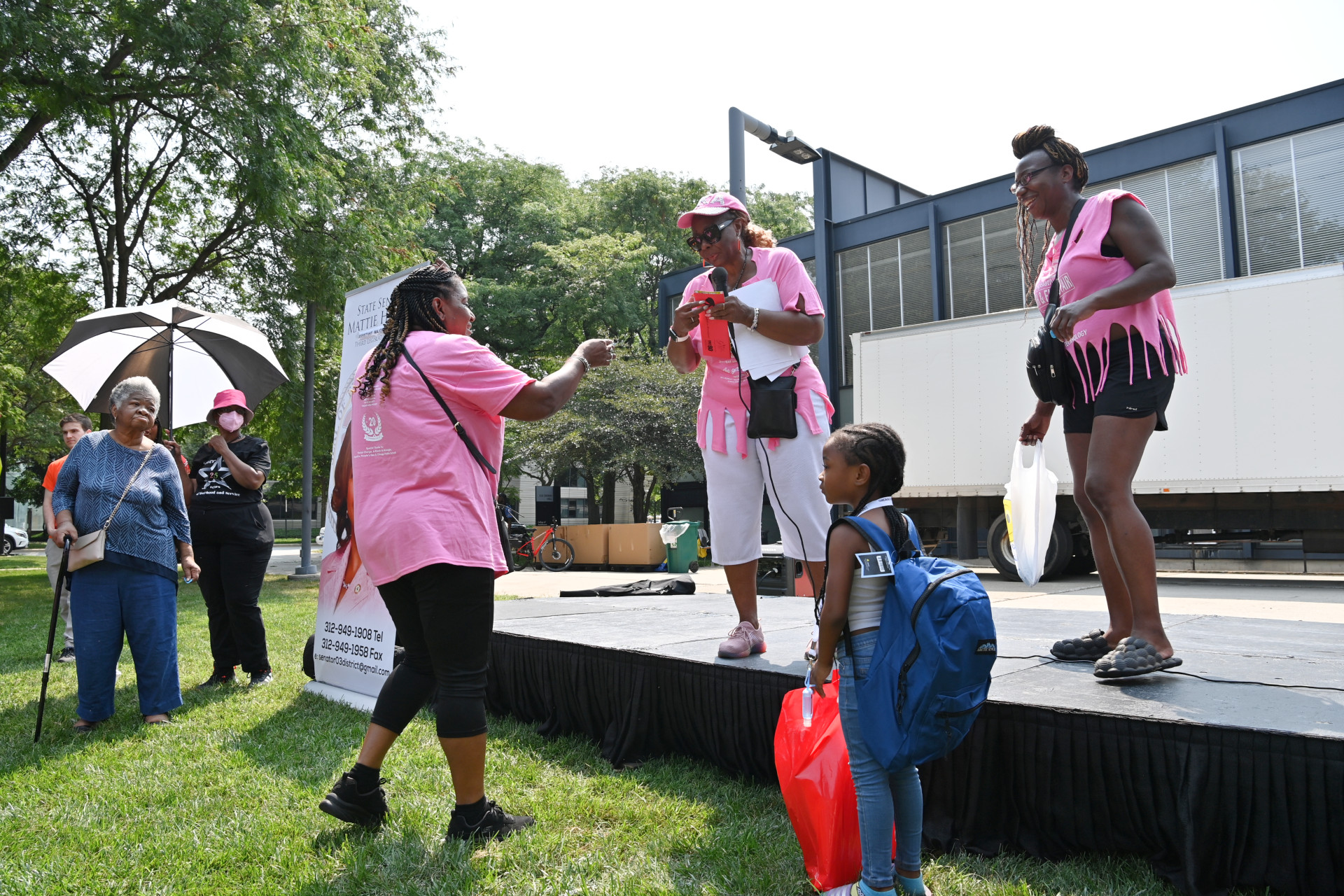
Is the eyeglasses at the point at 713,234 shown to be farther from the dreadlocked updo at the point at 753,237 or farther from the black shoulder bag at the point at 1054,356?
the black shoulder bag at the point at 1054,356

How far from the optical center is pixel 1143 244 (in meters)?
2.64

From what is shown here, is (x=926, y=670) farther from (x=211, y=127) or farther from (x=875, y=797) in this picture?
(x=211, y=127)

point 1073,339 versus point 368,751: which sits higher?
point 1073,339

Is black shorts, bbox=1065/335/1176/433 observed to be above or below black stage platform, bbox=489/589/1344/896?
above

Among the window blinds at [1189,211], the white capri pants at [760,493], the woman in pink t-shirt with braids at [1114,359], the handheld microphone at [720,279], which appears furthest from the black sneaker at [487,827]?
the window blinds at [1189,211]

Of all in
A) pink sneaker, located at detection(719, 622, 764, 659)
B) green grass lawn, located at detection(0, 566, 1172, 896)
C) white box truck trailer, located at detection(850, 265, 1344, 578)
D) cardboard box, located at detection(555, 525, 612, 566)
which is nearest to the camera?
green grass lawn, located at detection(0, 566, 1172, 896)

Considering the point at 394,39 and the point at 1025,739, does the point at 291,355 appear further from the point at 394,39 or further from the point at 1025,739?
the point at 1025,739

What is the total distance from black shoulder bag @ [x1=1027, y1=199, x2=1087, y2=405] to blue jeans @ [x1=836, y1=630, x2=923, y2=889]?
4.44 feet

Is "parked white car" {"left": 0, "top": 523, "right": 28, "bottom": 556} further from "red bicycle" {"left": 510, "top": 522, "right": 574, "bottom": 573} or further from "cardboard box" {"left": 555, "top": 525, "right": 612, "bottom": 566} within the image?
"cardboard box" {"left": 555, "top": 525, "right": 612, "bottom": 566}

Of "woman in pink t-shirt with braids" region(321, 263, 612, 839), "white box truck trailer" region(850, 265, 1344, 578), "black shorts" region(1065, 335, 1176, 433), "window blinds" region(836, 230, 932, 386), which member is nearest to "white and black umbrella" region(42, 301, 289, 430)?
"woman in pink t-shirt with braids" region(321, 263, 612, 839)

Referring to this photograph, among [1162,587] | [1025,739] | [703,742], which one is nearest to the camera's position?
[1025,739]

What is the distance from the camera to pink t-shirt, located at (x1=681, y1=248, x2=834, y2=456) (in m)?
3.18

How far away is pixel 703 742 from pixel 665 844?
0.71 metres

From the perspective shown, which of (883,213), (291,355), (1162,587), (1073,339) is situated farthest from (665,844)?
(883,213)
